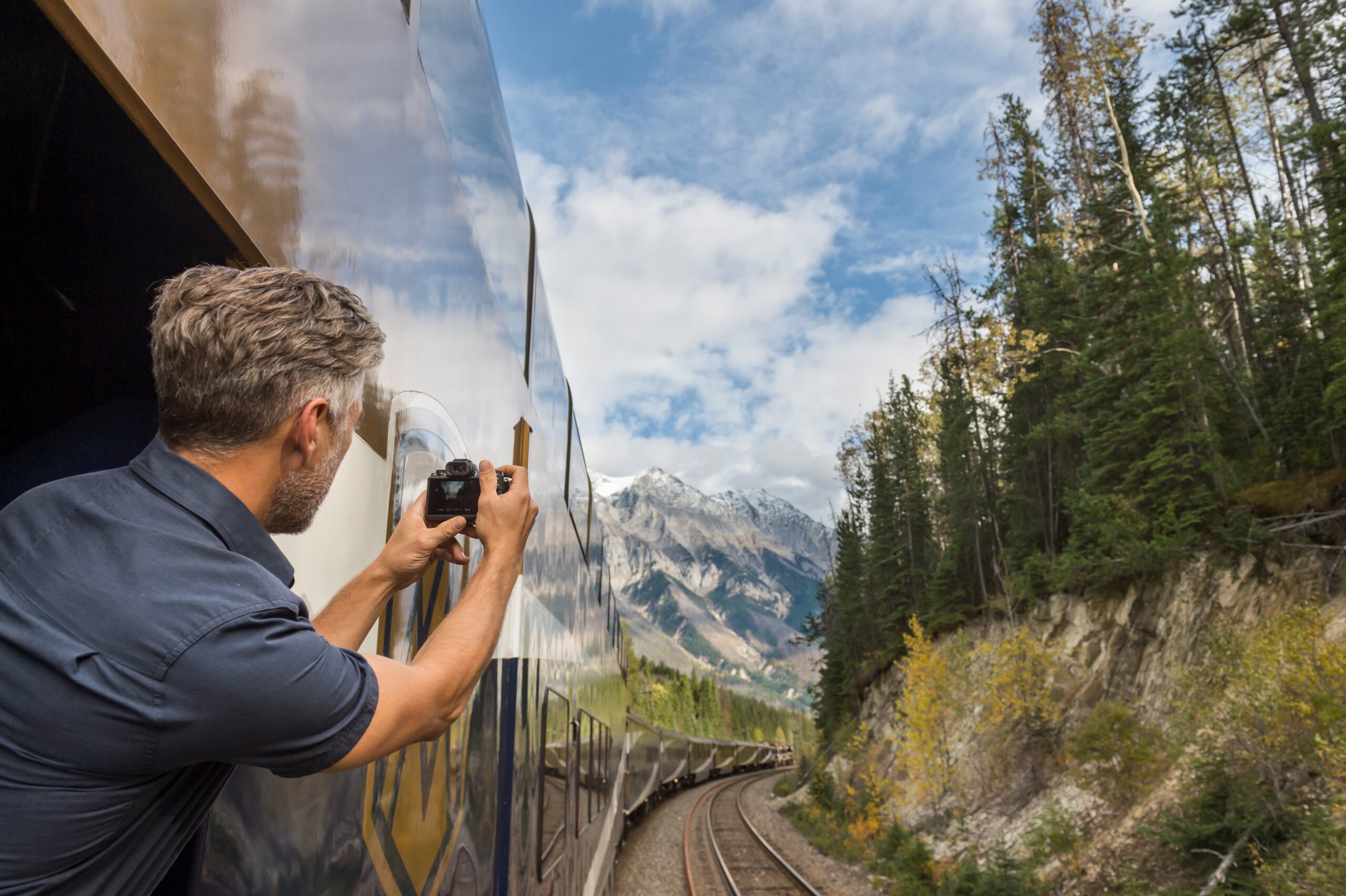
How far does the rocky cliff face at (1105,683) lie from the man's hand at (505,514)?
1512 centimetres

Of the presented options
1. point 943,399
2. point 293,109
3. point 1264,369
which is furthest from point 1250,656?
point 943,399

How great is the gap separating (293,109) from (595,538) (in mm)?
8197

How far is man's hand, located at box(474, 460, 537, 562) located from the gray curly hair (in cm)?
45

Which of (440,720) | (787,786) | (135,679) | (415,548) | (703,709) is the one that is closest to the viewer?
(135,679)

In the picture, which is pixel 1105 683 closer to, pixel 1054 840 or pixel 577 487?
pixel 1054 840

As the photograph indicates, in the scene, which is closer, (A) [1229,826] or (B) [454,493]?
(B) [454,493]

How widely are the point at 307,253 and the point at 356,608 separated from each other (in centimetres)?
68

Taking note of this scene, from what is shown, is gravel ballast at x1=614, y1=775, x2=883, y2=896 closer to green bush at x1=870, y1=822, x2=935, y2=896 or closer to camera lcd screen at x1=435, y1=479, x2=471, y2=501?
green bush at x1=870, y1=822, x2=935, y2=896

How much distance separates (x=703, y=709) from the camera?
9469cm

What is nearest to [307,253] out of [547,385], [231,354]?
[231,354]

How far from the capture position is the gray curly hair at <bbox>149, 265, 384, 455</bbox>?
3.43 feet

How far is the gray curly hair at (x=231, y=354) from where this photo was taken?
104 centimetres

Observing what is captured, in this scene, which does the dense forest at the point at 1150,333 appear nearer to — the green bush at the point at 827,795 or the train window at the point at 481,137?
the green bush at the point at 827,795

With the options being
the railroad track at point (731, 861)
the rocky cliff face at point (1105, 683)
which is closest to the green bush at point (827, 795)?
the rocky cliff face at point (1105, 683)
